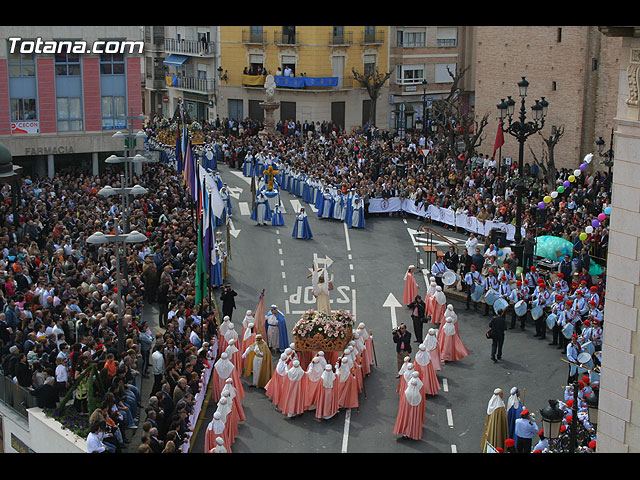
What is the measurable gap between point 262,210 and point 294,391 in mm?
16404

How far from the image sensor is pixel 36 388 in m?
16.7

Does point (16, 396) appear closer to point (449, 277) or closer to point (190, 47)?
point (449, 277)

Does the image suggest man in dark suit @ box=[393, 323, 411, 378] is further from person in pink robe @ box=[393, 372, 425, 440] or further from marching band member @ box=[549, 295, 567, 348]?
marching band member @ box=[549, 295, 567, 348]

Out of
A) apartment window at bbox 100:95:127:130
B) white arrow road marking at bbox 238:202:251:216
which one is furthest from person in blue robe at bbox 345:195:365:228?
apartment window at bbox 100:95:127:130

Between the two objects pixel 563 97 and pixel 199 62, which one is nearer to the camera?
pixel 563 97

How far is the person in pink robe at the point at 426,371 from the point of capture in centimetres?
1894

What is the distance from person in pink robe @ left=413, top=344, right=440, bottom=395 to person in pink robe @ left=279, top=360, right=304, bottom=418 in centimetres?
241

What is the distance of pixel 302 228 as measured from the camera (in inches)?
1272

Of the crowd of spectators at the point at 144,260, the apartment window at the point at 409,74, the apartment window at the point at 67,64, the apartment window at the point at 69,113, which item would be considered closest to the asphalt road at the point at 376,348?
the crowd of spectators at the point at 144,260

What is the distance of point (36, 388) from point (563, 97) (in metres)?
29.5

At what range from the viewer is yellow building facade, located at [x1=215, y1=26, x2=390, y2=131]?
55.5 metres

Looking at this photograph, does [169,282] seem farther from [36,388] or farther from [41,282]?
[36,388]
